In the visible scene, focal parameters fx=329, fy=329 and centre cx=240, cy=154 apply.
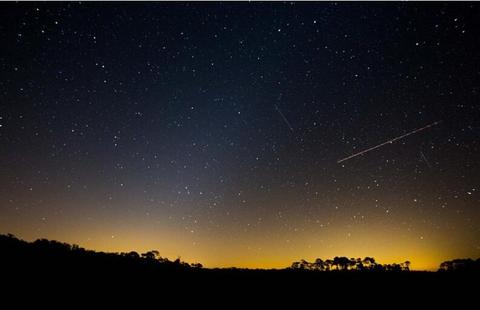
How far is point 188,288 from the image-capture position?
16.6 meters

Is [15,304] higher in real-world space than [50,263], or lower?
lower

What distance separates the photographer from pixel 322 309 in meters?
13.8

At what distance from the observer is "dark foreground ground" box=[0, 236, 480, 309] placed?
46.4 ft

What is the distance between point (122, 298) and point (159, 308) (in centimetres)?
206

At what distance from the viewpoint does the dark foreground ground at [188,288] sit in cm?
1415

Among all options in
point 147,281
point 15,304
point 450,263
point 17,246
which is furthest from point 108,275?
point 450,263

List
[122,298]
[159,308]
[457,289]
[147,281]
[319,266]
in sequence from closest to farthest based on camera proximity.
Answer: [159,308]
[122,298]
[457,289]
[147,281]
[319,266]

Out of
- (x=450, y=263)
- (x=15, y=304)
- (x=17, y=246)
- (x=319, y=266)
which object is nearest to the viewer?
(x=15, y=304)

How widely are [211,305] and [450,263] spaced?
74.0 m

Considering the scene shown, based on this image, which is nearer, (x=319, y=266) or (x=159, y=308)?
(x=159, y=308)

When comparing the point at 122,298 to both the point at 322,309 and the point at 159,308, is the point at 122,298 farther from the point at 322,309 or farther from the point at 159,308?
the point at 322,309

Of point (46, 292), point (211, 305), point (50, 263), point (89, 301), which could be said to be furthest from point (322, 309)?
point (50, 263)

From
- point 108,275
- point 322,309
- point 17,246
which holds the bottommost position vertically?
point 322,309

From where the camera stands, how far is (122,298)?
14.0 meters
